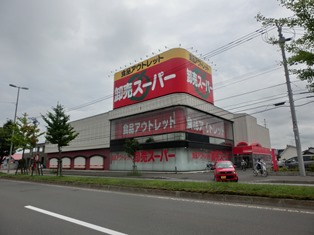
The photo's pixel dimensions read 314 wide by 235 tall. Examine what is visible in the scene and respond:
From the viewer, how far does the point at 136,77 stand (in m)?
38.1

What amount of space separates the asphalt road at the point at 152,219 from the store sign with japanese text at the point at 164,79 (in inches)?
973

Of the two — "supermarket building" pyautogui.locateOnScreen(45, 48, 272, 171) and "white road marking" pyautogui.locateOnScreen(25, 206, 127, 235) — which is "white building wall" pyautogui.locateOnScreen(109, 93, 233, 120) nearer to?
"supermarket building" pyautogui.locateOnScreen(45, 48, 272, 171)

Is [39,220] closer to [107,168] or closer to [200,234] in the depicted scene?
[200,234]

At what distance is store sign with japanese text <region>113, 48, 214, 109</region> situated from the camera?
3241 cm

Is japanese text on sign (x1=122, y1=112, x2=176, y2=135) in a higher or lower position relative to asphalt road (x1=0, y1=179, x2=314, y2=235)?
higher

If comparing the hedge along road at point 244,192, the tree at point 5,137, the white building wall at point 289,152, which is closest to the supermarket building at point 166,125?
the tree at point 5,137

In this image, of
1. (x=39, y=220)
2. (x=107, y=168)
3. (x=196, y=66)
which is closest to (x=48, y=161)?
(x=107, y=168)

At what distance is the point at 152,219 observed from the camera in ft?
19.9

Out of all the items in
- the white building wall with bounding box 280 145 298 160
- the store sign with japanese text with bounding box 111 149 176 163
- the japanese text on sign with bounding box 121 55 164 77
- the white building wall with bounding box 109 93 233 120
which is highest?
the japanese text on sign with bounding box 121 55 164 77

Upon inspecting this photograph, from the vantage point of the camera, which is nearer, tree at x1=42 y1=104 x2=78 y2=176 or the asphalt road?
the asphalt road

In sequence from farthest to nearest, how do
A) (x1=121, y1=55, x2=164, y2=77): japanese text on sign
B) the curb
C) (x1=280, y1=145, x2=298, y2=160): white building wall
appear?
(x1=280, y1=145, x2=298, y2=160): white building wall < (x1=121, y1=55, x2=164, y2=77): japanese text on sign < the curb

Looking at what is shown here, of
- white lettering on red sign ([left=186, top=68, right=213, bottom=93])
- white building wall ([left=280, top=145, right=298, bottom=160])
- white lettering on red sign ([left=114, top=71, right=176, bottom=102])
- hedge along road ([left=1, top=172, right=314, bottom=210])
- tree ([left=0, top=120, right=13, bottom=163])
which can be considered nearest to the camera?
hedge along road ([left=1, top=172, right=314, bottom=210])

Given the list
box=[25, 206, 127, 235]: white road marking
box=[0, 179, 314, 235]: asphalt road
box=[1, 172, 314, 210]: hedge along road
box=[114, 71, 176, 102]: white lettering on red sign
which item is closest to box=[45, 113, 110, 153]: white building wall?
box=[114, 71, 176, 102]: white lettering on red sign

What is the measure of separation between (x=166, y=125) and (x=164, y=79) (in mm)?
6902
